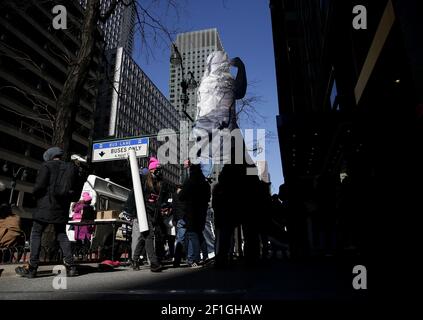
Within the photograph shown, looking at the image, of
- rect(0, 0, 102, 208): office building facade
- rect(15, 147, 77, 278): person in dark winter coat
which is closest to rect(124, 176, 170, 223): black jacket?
rect(15, 147, 77, 278): person in dark winter coat

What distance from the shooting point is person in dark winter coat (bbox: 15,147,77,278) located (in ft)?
15.0

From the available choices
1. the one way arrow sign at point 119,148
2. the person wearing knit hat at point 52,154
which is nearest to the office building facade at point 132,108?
the one way arrow sign at point 119,148

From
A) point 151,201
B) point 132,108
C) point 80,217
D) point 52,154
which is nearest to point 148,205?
point 151,201

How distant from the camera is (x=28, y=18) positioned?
4838cm

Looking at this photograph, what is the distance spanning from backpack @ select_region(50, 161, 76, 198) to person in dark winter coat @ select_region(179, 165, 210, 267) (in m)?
1.93

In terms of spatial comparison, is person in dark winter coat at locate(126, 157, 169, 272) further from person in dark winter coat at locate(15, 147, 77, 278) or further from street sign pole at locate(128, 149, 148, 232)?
person in dark winter coat at locate(15, 147, 77, 278)

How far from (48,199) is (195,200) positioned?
249cm

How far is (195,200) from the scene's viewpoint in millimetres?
6055

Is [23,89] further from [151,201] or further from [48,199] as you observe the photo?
[48,199]

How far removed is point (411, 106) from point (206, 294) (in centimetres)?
376

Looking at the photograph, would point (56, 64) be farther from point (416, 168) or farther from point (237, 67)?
point (416, 168)

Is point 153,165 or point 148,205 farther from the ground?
point 153,165

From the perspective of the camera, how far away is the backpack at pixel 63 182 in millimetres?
4648
